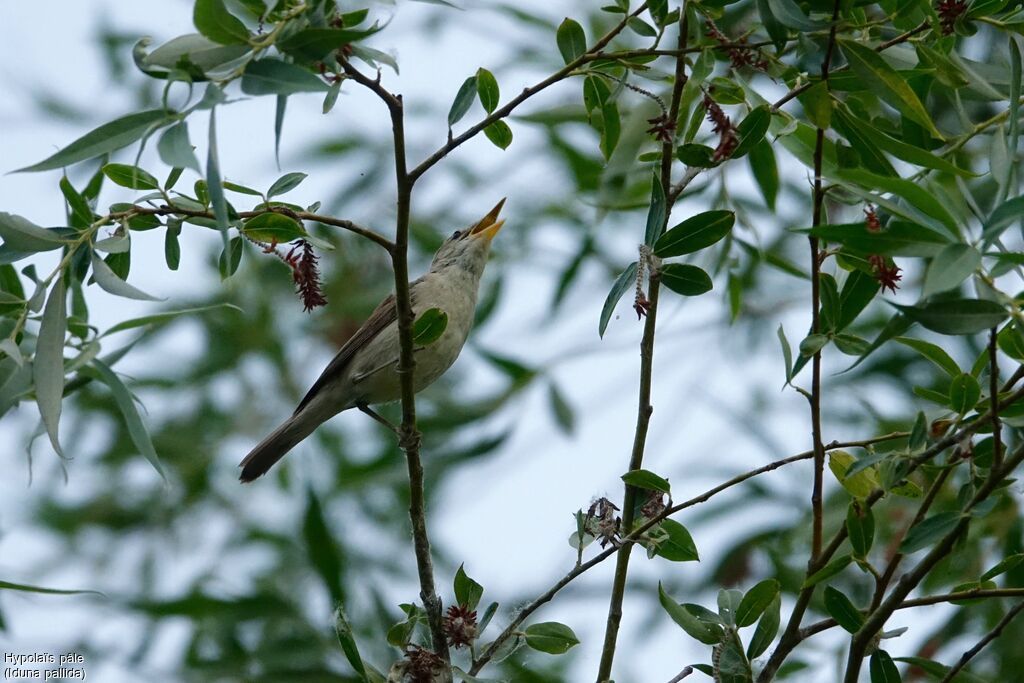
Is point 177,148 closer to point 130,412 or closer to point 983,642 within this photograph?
point 130,412

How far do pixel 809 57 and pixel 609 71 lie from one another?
486 millimetres

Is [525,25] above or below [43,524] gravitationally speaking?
above

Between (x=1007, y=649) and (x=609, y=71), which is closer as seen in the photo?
(x=609, y=71)

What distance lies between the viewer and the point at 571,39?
271 cm

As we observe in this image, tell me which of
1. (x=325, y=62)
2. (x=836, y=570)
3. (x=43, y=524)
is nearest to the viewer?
(x=325, y=62)

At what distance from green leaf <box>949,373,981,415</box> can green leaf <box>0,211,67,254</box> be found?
182 cm

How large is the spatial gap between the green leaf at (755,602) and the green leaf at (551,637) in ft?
1.24

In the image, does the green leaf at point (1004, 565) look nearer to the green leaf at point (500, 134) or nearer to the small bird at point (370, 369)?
the green leaf at point (500, 134)

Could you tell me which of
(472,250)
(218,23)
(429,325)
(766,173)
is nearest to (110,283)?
(218,23)

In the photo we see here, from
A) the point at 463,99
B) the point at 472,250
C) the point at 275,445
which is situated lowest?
the point at 463,99

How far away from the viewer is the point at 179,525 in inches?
286

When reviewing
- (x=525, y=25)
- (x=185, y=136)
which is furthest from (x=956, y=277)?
(x=525, y=25)

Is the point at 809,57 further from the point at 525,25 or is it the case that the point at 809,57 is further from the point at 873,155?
the point at 525,25

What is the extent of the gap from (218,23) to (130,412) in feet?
4.23
